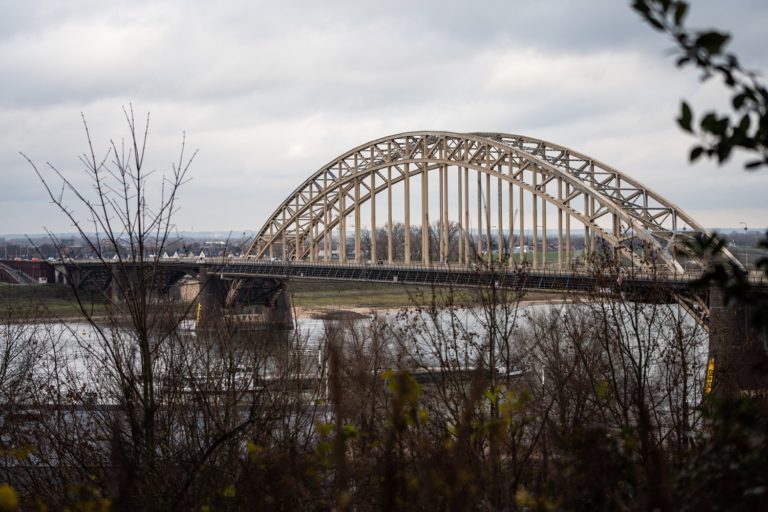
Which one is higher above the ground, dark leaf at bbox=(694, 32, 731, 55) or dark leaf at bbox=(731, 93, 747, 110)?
dark leaf at bbox=(694, 32, 731, 55)

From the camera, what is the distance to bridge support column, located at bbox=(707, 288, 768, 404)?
66.2 feet

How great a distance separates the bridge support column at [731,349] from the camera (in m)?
20.2

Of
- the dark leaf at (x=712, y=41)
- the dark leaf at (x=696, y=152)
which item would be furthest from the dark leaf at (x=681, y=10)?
the dark leaf at (x=696, y=152)

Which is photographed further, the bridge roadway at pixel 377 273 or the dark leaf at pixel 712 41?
the bridge roadway at pixel 377 273

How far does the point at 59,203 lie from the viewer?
959 centimetres

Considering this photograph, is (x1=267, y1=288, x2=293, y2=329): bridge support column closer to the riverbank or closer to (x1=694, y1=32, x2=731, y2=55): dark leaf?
the riverbank

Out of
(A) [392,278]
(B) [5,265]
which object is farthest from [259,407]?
(B) [5,265]

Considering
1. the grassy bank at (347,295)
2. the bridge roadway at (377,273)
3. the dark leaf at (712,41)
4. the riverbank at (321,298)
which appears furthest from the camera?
the grassy bank at (347,295)

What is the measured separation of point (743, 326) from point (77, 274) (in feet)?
208

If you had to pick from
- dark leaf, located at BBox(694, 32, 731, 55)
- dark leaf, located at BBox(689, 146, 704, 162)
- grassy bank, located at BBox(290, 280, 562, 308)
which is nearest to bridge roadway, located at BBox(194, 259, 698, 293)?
grassy bank, located at BBox(290, 280, 562, 308)

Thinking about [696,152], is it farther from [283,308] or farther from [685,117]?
[283,308]

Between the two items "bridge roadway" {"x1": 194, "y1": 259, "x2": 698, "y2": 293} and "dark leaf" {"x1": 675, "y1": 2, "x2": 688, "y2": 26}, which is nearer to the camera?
"dark leaf" {"x1": 675, "y1": 2, "x2": 688, "y2": 26}

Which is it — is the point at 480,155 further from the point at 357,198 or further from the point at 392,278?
the point at 357,198

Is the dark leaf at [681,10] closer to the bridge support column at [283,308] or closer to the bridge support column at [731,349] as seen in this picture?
the bridge support column at [731,349]
